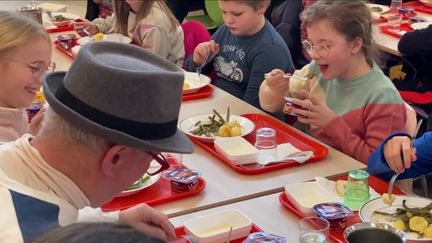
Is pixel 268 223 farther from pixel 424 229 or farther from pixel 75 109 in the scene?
pixel 75 109

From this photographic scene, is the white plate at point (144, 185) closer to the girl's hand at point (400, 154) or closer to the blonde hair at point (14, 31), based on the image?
the blonde hair at point (14, 31)

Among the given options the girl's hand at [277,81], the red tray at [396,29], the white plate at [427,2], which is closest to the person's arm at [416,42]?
the red tray at [396,29]

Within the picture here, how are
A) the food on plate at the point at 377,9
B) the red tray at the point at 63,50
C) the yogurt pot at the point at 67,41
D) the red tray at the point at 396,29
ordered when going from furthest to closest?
the food on plate at the point at 377,9, the red tray at the point at 396,29, the yogurt pot at the point at 67,41, the red tray at the point at 63,50

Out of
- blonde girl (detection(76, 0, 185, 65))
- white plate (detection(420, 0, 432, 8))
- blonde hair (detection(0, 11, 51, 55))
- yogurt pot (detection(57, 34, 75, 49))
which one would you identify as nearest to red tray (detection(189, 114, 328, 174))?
blonde hair (detection(0, 11, 51, 55))

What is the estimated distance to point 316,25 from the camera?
2467 mm

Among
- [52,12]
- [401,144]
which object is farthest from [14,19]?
[52,12]

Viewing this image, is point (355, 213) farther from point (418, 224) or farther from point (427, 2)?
point (427, 2)

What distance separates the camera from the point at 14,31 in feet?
6.71

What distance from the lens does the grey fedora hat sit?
1.24m

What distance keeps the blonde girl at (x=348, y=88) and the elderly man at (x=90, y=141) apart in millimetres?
1097

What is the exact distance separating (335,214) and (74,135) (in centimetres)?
78

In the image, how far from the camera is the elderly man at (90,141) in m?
1.25

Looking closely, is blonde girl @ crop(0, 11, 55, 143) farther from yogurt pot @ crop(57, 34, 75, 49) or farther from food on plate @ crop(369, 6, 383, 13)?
food on plate @ crop(369, 6, 383, 13)

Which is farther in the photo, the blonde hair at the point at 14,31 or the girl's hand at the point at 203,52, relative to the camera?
the girl's hand at the point at 203,52
